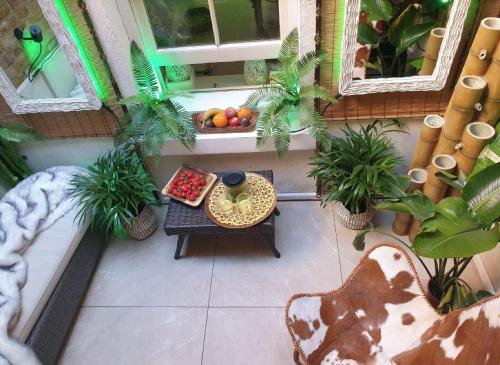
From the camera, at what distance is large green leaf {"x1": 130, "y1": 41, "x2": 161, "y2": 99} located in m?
1.99

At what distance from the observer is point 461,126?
1.82 metres

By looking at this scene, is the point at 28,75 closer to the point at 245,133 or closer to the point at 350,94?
the point at 245,133

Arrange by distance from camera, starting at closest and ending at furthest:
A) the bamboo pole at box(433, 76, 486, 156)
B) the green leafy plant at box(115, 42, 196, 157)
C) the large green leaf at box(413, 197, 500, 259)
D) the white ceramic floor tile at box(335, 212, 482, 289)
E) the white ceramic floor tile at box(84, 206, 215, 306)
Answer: the large green leaf at box(413, 197, 500, 259)
the bamboo pole at box(433, 76, 486, 156)
the green leafy plant at box(115, 42, 196, 157)
the white ceramic floor tile at box(335, 212, 482, 289)
the white ceramic floor tile at box(84, 206, 215, 306)

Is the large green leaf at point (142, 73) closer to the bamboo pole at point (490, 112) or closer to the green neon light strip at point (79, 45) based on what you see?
the green neon light strip at point (79, 45)

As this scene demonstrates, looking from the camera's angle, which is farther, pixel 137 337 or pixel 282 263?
pixel 282 263

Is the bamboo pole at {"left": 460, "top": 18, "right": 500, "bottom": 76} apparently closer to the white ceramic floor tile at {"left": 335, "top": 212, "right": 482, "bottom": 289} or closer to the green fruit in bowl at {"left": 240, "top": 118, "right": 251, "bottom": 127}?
the white ceramic floor tile at {"left": 335, "top": 212, "right": 482, "bottom": 289}

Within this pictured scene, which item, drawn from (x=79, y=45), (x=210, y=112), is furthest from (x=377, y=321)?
(x=79, y=45)

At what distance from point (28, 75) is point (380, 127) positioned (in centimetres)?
222

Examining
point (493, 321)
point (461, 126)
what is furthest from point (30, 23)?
point (493, 321)

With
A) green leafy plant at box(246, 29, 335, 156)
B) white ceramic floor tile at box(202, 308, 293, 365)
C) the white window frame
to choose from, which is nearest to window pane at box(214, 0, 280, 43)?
the white window frame

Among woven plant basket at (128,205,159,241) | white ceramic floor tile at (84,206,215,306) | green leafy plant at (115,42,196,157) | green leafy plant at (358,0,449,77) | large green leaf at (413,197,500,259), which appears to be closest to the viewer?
large green leaf at (413,197,500,259)

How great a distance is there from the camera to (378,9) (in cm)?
180

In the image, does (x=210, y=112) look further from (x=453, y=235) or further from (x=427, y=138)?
(x=453, y=235)

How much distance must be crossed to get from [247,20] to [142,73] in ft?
2.28
